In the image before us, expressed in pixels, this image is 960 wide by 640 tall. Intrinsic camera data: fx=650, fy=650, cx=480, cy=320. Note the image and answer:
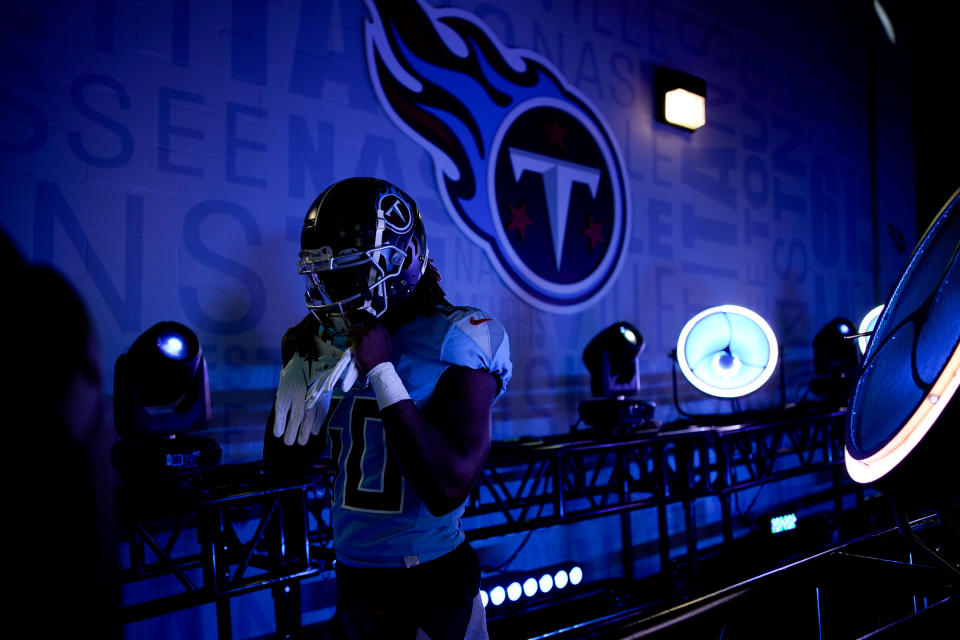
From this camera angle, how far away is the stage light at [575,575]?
3.11 m

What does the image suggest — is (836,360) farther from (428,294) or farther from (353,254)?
(353,254)

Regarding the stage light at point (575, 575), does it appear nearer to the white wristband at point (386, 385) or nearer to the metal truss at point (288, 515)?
the metal truss at point (288, 515)

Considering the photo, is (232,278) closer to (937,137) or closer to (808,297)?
(808,297)

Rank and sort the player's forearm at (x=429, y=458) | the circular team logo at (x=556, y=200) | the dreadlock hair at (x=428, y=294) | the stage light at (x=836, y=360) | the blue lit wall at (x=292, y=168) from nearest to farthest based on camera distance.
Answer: the player's forearm at (x=429, y=458), the dreadlock hair at (x=428, y=294), the blue lit wall at (x=292, y=168), the circular team logo at (x=556, y=200), the stage light at (x=836, y=360)

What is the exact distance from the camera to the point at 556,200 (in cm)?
376

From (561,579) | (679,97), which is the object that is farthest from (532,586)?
(679,97)

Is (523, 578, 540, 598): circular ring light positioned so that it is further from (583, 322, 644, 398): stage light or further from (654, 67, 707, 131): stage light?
(654, 67, 707, 131): stage light

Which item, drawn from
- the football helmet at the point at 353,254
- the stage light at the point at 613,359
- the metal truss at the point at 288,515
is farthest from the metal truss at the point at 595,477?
the football helmet at the point at 353,254

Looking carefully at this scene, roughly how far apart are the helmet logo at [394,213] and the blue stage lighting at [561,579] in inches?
86.0

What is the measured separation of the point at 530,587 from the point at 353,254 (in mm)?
2118

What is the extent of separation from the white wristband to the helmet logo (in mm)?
330

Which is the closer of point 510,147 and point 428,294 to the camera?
point 428,294

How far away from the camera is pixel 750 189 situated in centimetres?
511

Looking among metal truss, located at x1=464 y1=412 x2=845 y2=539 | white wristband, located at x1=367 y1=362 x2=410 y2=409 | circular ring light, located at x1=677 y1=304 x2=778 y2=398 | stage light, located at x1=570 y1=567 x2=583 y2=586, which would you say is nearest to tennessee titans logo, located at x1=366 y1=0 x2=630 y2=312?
circular ring light, located at x1=677 y1=304 x2=778 y2=398
